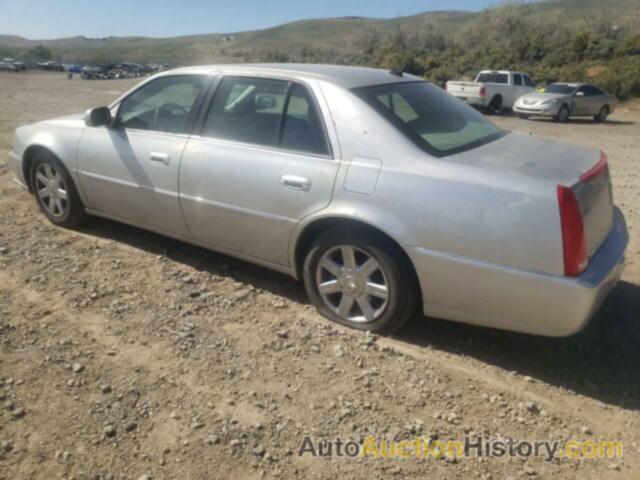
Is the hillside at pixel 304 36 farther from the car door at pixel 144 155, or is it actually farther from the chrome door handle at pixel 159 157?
the chrome door handle at pixel 159 157

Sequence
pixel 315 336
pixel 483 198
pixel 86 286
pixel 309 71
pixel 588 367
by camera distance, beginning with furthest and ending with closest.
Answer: pixel 86 286 → pixel 309 71 → pixel 315 336 → pixel 588 367 → pixel 483 198

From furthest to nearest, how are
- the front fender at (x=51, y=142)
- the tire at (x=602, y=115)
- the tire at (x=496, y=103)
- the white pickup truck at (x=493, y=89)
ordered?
the tire at (x=496, y=103)
the white pickup truck at (x=493, y=89)
the tire at (x=602, y=115)
the front fender at (x=51, y=142)

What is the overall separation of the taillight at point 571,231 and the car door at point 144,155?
2599 mm

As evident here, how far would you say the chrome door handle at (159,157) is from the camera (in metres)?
4.10

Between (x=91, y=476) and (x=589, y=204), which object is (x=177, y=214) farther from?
(x=589, y=204)

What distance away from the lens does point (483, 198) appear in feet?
9.50

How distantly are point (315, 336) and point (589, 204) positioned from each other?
1.76 metres

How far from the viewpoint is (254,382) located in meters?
3.06

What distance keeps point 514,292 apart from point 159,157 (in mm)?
2677

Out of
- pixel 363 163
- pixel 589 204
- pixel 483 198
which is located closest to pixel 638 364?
pixel 589 204

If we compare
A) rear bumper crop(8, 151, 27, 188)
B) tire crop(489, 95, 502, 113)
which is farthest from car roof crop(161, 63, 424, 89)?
tire crop(489, 95, 502, 113)

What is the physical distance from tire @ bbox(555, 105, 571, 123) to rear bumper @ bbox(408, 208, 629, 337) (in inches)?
663

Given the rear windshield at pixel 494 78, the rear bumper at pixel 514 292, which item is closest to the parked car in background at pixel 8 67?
the rear windshield at pixel 494 78

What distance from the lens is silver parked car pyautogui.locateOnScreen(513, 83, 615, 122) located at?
1816cm
